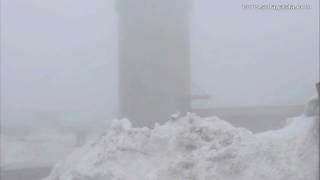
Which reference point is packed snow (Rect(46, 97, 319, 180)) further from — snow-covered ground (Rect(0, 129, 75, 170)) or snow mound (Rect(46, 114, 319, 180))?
snow-covered ground (Rect(0, 129, 75, 170))

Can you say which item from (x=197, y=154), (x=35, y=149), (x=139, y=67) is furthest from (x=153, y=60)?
(x=35, y=149)

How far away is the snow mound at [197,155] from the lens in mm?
3775

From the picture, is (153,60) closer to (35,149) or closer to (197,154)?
(197,154)

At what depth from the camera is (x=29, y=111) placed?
4.07m

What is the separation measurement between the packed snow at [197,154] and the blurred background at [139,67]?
26 cm

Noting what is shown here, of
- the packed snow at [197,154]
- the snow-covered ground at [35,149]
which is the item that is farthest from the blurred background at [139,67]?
the packed snow at [197,154]

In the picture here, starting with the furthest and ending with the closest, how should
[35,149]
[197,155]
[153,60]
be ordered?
[153,60], [35,149], [197,155]

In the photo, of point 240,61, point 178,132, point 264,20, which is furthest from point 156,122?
point 264,20

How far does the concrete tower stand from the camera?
13.8 feet

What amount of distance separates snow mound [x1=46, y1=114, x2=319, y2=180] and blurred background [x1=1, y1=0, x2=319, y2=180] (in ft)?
0.87

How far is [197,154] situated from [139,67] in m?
0.74

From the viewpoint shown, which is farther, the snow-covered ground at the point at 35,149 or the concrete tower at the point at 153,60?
the concrete tower at the point at 153,60

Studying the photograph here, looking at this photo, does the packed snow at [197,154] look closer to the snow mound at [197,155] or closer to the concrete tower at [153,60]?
the snow mound at [197,155]

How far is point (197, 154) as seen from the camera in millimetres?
3811
